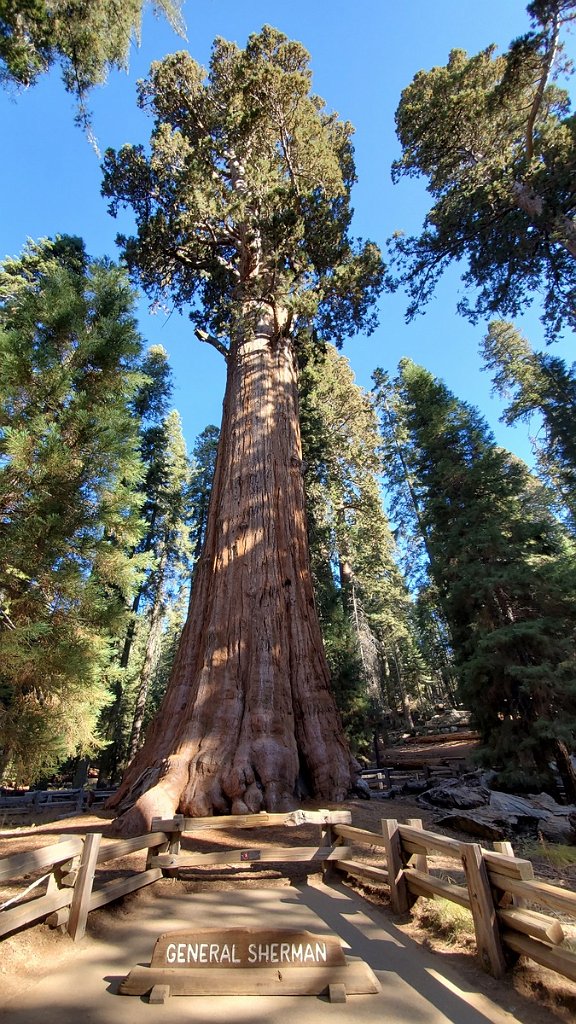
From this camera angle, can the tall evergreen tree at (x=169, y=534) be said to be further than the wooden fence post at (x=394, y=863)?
Yes

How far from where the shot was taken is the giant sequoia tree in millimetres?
6287

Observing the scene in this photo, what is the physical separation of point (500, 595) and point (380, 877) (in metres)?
9.48

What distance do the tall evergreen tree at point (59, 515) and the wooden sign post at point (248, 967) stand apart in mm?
4789

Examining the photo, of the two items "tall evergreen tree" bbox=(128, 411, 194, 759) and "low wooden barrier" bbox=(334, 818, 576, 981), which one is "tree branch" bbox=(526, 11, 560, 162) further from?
"tall evergreen tree" bbox=(128, 411, 194, 759)

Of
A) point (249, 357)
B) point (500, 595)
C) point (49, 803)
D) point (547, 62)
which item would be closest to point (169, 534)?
point (49, 803)

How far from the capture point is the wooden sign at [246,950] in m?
2.76

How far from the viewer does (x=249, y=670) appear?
6887 mm

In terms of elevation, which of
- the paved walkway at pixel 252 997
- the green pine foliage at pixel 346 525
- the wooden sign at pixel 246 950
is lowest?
the paved walkway at pixel 252 997

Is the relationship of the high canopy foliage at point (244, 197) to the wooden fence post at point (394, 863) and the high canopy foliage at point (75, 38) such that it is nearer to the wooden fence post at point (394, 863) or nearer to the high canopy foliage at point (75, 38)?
the high canopy foliage at point (75, 38)

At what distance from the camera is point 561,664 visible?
1017 centimetres

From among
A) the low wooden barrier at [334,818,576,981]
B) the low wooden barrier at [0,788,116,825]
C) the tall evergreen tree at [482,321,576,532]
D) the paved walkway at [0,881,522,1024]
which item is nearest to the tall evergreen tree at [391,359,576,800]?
the tall evergreen tree at [482,321,576,532]

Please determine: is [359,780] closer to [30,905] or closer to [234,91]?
[30,905]

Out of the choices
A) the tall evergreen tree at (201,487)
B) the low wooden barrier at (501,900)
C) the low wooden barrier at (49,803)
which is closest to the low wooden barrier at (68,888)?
the low wooden barrier at (501,900)

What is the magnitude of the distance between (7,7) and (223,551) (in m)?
9.01
